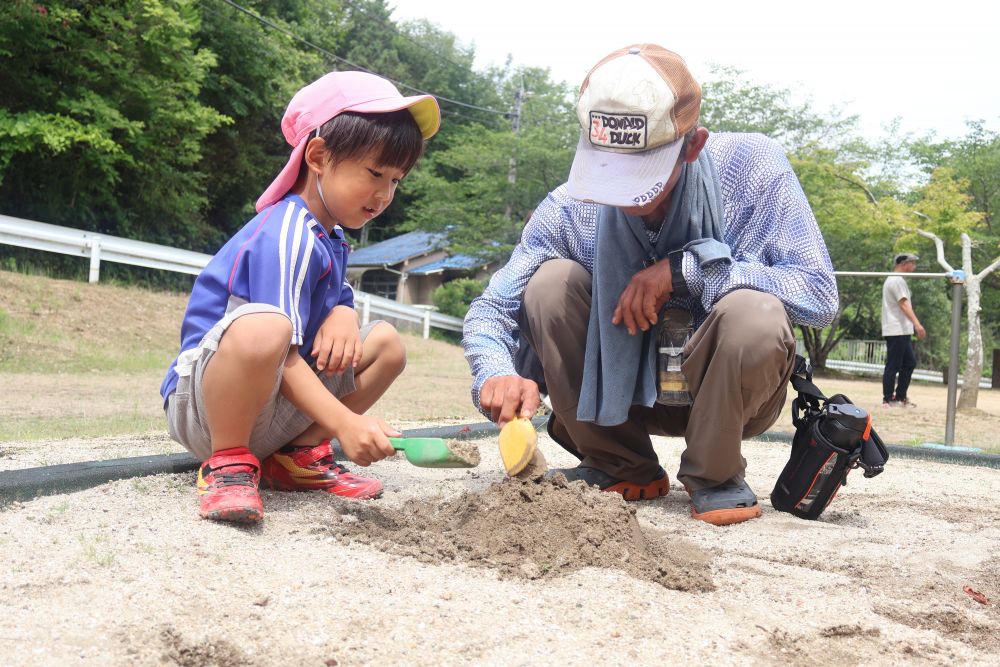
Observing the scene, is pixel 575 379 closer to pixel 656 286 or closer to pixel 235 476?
pixel 656 286

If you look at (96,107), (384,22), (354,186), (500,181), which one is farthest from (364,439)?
(384,22)

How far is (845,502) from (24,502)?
8.04 ft

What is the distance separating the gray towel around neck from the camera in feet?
Answer: 7.99

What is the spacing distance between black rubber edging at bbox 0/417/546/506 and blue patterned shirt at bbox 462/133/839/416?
0.98 metres

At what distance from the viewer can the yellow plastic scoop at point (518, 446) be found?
2.09 metres

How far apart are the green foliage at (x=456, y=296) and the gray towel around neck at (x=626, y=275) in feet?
66.5

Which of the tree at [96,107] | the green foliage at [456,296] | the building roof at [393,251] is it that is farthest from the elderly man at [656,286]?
the building roof at [393,251]

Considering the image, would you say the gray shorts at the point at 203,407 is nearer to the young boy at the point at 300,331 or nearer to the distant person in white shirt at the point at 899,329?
the young boy at the point at 300,331

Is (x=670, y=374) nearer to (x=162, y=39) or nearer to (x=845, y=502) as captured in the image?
(x=845, y=502)

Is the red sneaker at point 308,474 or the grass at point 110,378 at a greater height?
the red sneaker at point 308,474

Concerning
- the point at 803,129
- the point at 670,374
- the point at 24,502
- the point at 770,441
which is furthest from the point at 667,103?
the point at 803,129

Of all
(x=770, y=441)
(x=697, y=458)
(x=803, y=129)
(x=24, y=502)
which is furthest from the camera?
(x=803, y=129)

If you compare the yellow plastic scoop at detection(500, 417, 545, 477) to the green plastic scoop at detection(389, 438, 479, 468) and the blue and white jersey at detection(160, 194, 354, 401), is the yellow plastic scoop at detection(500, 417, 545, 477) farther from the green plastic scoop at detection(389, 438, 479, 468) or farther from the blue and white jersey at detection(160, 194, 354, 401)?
the blue and white jersey at detection(160, 194, 354, 401)

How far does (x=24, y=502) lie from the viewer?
2.11m
